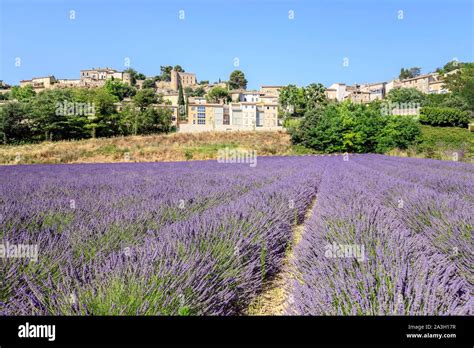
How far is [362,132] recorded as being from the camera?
29.5m

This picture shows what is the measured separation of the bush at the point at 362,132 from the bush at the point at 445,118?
36.1 ft

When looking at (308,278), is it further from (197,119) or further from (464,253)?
(197,119)

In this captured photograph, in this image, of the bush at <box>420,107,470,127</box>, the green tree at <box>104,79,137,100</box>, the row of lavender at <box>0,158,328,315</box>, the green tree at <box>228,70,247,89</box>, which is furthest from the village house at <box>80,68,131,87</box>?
the row of lavender at <box>0,158,328,315</box>

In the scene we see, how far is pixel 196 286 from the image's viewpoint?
1.64 m

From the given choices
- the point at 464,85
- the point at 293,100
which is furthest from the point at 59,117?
the point at 464,85

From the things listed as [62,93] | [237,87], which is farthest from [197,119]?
[237,87]

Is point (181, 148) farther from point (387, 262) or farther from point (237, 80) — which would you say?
point (237, 80)

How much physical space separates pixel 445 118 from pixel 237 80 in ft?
240

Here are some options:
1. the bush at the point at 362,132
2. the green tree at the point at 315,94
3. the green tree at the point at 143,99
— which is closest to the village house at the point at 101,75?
the green tree at the point at 143,99

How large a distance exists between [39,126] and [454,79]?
65.2 meters

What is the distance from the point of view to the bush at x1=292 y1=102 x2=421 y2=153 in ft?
95.5

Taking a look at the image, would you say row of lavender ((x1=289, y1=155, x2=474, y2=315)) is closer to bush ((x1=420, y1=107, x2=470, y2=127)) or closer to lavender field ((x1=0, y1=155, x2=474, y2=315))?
lavender field ((x1=0, y1=155, x2=474, y2=315))
